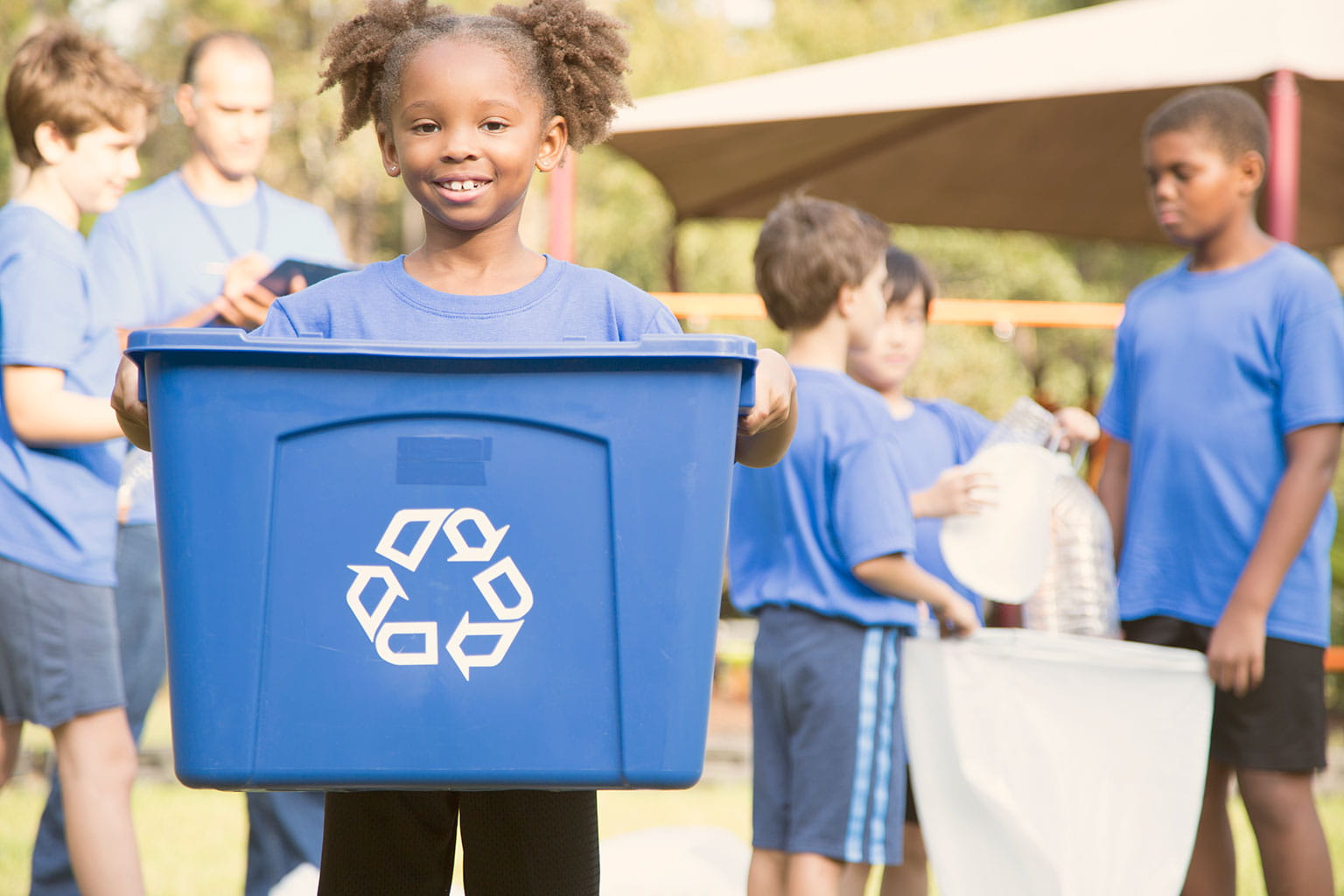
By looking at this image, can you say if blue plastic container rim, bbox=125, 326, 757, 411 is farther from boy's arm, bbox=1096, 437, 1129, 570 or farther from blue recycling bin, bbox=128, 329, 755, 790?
boy's arm, bbox=1096, 437, 1129, 570

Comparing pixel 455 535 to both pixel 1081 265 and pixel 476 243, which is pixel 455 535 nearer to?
pixel 476 243

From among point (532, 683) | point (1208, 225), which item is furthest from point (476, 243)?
point (1208, 225)

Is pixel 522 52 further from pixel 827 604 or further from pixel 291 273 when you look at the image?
pixel 827 604

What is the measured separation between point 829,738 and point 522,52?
1476 mm

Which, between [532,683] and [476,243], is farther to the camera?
[476,243]

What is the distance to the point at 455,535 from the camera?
1461mm

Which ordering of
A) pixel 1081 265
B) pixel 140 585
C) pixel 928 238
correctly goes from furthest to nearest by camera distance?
pixel 1081 265, pixel 928 238, pixel 140 585

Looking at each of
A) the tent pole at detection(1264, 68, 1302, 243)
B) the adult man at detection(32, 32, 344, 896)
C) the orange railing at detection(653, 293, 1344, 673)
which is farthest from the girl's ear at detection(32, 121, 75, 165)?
the tent pole at detection(1264, 68, 1302, 243)

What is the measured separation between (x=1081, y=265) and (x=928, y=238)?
3733mm

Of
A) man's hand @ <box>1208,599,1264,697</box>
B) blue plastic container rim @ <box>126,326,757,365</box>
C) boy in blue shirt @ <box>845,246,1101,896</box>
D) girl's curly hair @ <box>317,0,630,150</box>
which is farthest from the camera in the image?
boy in blue shirt @ <box>845,246,1101,896</box>

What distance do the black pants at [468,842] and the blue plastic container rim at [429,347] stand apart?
62cm

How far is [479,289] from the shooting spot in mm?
1773

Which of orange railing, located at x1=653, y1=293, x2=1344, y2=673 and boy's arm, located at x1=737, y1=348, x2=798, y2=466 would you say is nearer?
boy's arm, located at x1=737, y1=348, x2=798, y2=466

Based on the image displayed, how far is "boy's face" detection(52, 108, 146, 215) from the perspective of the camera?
9.45 ft
